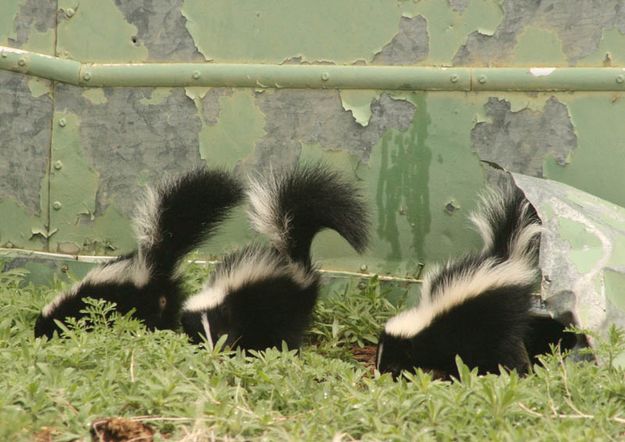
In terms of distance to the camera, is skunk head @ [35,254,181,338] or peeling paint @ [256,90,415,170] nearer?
skunk head @ [35,254,181,338]

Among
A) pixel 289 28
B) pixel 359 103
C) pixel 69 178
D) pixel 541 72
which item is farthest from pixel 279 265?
pixel 541 72

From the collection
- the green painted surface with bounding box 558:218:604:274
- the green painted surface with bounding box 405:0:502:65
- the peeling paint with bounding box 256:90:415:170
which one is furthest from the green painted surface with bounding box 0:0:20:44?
the green painted surface with bounding box 558:218:604:274

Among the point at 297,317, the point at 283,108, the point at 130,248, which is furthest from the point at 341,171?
the point at 130,248

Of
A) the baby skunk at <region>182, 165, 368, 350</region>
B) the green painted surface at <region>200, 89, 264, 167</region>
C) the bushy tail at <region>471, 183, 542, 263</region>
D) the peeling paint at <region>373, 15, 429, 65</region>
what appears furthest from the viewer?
the green painted surface at <region>200, 89, 264, 167</region>

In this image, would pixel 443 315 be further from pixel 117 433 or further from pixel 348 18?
pixel 117 433

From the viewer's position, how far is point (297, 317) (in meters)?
6.12

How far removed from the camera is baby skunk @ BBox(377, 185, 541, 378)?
18.3ft

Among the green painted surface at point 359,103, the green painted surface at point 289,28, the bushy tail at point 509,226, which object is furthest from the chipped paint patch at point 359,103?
the bushy tail at point 509,226

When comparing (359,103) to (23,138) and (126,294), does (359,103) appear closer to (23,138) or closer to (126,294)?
(126,294)

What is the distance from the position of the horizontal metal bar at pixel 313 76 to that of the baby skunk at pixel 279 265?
0.63 meters

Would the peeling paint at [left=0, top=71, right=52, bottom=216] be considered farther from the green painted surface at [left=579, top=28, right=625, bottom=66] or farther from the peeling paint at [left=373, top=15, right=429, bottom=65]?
the green painted surface at [left=579, top=28, right=625, bottom=66]

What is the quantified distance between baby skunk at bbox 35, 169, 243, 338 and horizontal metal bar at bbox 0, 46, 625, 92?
0.71m

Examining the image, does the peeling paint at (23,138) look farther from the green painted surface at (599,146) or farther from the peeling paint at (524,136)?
the green painted surface at (599,146)

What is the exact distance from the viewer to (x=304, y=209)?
5.97m
